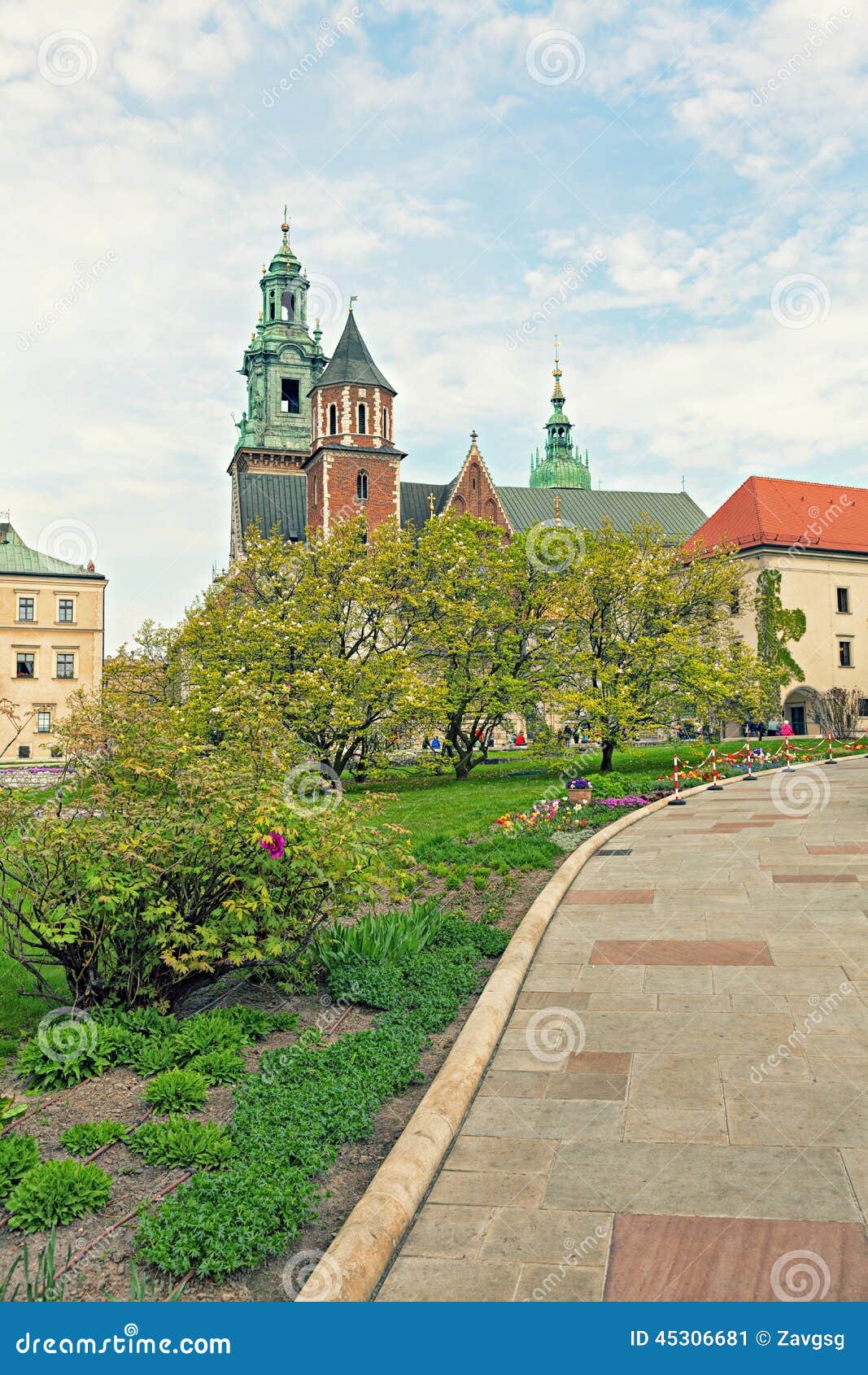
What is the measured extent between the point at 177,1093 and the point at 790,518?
54852 mm

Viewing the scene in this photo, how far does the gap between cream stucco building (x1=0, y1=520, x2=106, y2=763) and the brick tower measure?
1765cm

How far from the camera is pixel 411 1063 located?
19.5 feet

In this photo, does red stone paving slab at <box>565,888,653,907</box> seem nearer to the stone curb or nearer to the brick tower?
the stone curb

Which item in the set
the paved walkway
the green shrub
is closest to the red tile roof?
the paved walkway

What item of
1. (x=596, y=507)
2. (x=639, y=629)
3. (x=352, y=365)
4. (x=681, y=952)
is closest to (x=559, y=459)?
(x=596, y=507)

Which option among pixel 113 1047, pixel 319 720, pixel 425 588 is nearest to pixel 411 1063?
pixel 113 1047

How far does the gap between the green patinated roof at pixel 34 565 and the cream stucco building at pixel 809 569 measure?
40.0 metres

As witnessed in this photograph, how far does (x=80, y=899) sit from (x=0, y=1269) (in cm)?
262

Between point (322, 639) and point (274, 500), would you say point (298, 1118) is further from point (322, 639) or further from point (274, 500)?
point (274, 500)

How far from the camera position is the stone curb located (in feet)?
11.8

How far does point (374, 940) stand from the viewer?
820cm

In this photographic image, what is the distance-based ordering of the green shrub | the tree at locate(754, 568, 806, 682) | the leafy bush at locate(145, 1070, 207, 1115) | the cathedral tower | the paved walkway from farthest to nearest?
the cathedral tower
the tree at locate(754, 568, 806, 682)
the green shrub
the leafy bush at locate(145, 1070, 207, 1115)
the paved walkway

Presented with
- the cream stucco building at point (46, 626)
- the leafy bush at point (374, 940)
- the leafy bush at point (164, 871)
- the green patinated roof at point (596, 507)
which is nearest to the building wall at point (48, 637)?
the cream stucco building at point (46, 626)
